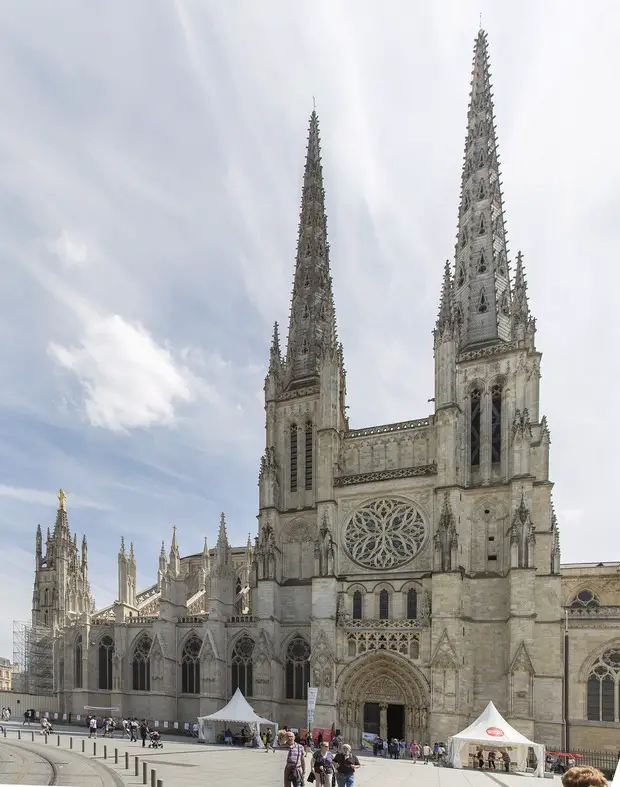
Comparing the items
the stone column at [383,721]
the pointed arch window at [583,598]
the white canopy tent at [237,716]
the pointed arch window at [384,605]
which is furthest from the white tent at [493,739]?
the pointed arch window at [583,598]

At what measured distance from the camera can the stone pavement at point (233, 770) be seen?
1759cm

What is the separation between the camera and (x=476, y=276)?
4034 centimetres

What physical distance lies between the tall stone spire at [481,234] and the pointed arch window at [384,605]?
1483 cm

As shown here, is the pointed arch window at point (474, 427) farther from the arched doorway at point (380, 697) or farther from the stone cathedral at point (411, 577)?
the arched doorway at point (380, 697)

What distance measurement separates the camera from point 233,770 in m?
20.1

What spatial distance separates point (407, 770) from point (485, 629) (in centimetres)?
1042

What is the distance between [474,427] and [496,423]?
4.36ft

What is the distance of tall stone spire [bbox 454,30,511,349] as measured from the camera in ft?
126

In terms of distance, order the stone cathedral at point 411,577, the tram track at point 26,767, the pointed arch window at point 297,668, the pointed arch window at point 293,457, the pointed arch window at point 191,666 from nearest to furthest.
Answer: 1. the tram track at point 26,767
2. the stone cathedral at point 411,577
3. the pointed arch window at point 297,668
4. the pointed arch window at point 191,666
5. the pointed arch window at point 293,457

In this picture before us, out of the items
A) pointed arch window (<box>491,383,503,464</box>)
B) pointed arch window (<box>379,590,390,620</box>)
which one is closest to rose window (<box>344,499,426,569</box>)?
pointed arch window (<box>379,590,390,620</box>)

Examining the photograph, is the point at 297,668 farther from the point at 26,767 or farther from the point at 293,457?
the point at 26,767

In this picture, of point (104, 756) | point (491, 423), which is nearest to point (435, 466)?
point (491, 423)

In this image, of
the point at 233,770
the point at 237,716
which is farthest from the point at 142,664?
the point at 233,770

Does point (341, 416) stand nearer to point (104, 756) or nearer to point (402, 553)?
point (402, 553)
